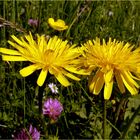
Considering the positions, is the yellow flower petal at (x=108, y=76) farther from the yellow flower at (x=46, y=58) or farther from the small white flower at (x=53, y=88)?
the small white flower at (x=53, y=88)

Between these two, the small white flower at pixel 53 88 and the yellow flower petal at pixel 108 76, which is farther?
the small white flower at pixel 53 88

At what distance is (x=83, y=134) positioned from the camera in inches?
63.3

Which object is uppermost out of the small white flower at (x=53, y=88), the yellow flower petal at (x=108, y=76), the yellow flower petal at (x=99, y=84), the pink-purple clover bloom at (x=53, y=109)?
the yellow flower petal at (x=108, y=76)

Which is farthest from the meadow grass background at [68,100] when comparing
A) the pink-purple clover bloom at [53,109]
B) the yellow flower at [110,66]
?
the yellow flower at [110,66]

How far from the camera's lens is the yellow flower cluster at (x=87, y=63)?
0.84 meters

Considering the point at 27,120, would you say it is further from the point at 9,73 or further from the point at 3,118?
the point at 9,73

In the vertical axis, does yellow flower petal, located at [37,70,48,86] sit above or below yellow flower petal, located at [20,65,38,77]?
below

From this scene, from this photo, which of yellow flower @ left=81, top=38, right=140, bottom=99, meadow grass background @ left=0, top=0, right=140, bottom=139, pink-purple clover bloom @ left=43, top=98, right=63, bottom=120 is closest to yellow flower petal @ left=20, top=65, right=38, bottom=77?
yellow flower @ left=81, top=38, right=140, bottom=99

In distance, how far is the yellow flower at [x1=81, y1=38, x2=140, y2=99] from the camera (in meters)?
0.84

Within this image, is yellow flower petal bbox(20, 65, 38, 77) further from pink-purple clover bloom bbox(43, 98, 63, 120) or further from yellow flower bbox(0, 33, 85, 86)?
pink-purple clover bloom bbox(43, 98, 63, 120)

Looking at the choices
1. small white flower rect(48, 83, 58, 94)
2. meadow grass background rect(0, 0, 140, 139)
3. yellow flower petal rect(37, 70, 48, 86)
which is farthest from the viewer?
small white flower rect(48, 83, 58, 94)

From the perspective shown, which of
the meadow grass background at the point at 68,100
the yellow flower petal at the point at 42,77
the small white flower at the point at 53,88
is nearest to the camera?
the yellow flower petal at the point at 42,77

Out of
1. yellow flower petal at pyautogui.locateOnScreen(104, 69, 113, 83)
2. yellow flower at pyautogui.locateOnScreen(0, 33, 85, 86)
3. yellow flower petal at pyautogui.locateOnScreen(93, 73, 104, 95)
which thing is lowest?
yellow flower petal at pyautogui.locateOnScreen(93, 73, 104, 95)

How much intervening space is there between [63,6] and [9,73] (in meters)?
0.99
